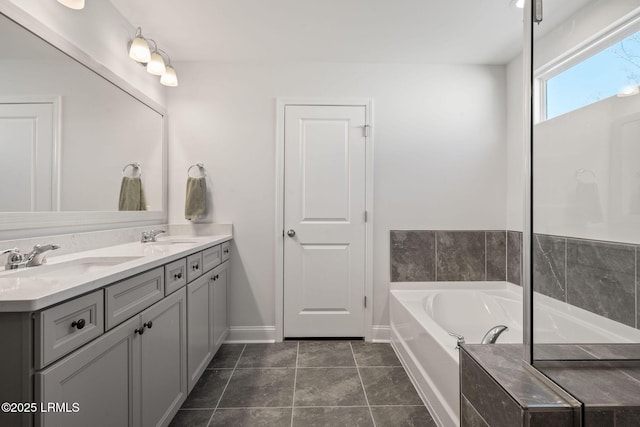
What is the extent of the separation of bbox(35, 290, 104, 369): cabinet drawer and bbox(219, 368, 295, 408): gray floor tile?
105 cm

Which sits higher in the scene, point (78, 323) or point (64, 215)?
point (64, 215)

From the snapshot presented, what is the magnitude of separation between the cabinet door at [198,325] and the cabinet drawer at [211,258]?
58mm

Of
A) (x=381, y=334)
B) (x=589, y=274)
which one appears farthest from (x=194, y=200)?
(x=589, y=274)

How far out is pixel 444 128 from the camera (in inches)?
102

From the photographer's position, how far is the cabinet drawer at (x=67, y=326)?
0.76m

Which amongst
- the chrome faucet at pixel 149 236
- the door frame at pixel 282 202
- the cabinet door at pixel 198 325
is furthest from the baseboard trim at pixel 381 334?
the chrome faucet at pixel 149 236

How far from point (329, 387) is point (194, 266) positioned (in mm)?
1125

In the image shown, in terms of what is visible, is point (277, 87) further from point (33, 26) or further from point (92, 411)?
point (92, 411)

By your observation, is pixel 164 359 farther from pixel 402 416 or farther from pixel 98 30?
pixel 98 30

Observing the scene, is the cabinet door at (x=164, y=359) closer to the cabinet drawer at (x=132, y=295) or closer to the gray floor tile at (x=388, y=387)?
the cabinet drawer at (x=132, y=295)

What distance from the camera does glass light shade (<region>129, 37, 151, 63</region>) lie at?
1932mm

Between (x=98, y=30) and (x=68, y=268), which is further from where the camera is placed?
(x=98, y=30)

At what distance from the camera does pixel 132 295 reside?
115cm

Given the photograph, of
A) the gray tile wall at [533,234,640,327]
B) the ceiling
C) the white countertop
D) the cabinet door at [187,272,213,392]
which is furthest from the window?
the cabinet door at [187,272,213,392]
